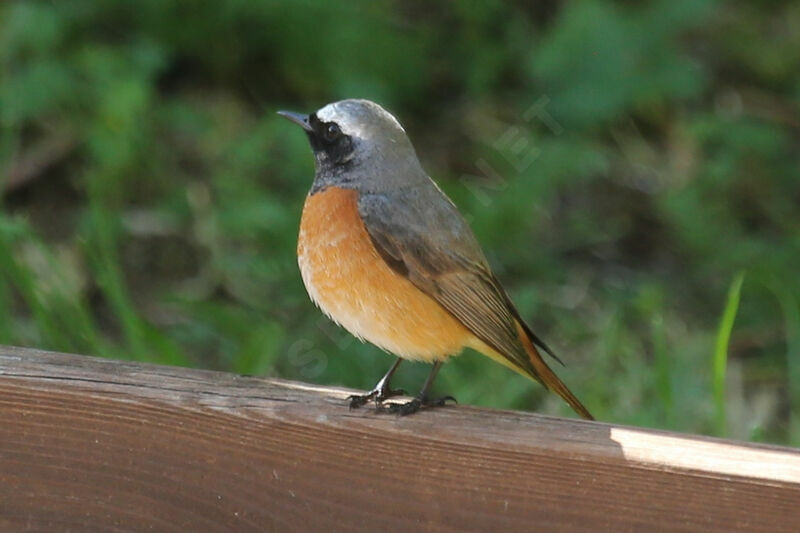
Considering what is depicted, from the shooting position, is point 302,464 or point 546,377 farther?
point 546,377

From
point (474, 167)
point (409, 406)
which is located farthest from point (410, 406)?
point (474, 167)

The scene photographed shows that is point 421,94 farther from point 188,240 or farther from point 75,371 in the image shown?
point 75,371

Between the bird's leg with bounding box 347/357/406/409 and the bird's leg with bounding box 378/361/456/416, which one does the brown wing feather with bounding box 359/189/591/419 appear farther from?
the bird's leg with bounding box 378/361/456/416

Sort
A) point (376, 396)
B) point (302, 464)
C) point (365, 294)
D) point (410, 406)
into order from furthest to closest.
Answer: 1. point (365, 294)
2. point (376, 396)
3. point (410, 406)
4. point (302, 464)

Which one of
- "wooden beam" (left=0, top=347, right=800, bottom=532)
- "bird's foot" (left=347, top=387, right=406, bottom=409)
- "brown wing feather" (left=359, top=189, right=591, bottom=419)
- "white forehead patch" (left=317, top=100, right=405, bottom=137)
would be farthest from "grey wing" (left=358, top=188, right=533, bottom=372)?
"wooden beam" (left=0, top=347, right=800, bottom=532)

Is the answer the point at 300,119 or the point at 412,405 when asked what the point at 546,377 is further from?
the point at 300,119

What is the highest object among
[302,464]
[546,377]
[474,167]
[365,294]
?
[302,464]

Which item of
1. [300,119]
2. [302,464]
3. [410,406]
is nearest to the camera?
[302,464]
